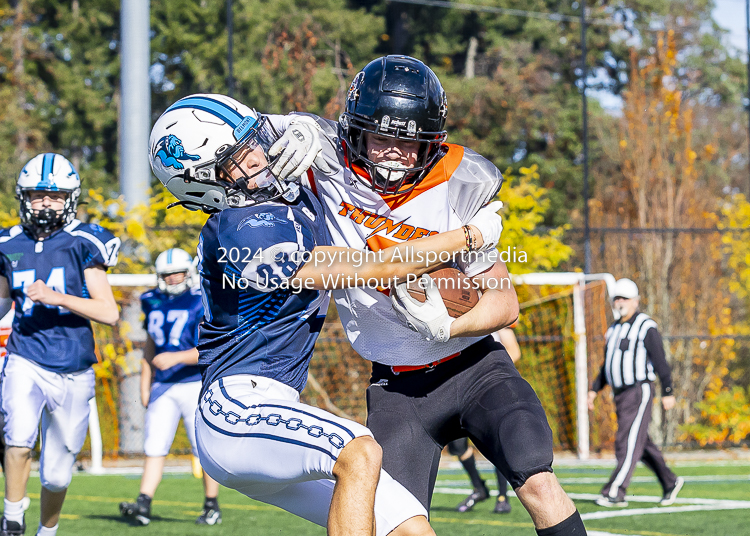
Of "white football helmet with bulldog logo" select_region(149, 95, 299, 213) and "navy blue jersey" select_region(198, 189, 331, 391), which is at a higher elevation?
"white football helmet with bulldog logo" select_region(149, 95, 299, 213)

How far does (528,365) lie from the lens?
1134 centimetres

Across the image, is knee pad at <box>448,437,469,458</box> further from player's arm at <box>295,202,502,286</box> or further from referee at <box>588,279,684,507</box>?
player's arm at <box>295,202,502,286</box>

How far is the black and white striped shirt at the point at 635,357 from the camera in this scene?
775cm

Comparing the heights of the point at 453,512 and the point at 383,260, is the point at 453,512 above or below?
below

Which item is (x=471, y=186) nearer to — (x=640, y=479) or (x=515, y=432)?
(x=515, y=432)

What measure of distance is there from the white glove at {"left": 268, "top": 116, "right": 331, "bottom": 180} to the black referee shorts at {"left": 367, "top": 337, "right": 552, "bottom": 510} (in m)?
1.01

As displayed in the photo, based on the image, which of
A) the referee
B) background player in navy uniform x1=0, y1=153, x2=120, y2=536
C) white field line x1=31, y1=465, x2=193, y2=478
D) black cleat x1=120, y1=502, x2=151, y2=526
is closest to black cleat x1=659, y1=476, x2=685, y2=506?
the referee

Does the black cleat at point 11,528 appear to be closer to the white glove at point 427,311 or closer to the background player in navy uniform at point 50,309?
the background player in navy uniform at point 50,309

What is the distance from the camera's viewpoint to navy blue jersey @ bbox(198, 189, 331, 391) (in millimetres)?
2812

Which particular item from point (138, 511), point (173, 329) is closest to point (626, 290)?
point (173, 329)

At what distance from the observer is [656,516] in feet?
21.5

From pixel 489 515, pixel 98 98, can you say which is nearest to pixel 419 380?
pixel 489 515

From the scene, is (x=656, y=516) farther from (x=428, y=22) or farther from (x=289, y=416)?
(x=428, y=22)

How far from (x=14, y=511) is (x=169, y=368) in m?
1.99
